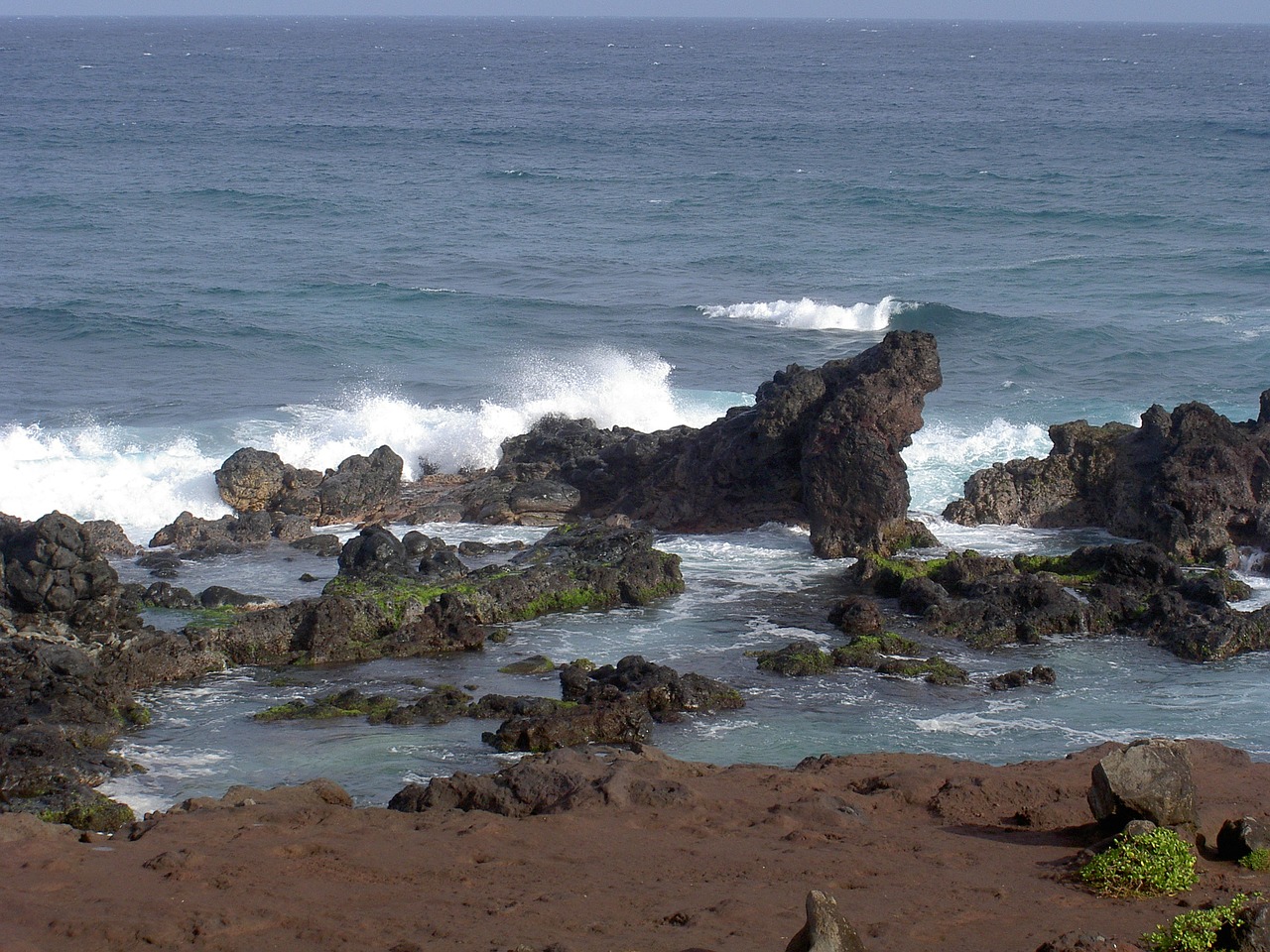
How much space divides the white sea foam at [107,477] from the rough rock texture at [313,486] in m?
0.64

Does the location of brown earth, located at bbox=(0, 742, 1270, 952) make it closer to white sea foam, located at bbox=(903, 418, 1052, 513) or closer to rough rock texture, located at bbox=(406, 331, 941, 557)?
rough rock texture, located at bbox=(406, 331, 941, 557)

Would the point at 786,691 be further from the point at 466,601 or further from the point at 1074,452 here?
the point at 1074,452

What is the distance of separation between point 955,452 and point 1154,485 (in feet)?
21.8

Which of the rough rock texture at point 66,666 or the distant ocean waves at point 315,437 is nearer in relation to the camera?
the rough rock texture at point 66,666

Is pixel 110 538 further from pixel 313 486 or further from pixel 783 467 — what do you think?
pixel 783 467

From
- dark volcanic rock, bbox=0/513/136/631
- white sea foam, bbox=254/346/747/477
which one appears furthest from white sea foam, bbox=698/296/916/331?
dark volcanic rock, bbox=0/513/136/631

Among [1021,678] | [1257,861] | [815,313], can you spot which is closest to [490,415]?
[815,313]

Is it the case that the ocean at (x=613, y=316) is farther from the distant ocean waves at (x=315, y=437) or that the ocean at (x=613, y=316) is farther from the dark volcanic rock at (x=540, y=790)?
the dark volcanic rock at (x=540, y=790)

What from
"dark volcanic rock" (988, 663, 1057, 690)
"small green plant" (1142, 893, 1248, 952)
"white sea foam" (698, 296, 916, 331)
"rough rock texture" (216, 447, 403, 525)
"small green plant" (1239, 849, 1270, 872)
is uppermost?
"white sea foam" (698, 296, 916, 331)

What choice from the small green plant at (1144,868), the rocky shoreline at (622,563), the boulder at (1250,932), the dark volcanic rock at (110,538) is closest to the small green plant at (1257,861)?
the small green plant at (1144,868)

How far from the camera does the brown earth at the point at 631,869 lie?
30.2 ft

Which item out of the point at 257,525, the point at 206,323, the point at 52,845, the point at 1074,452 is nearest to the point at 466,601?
the point at 257,525

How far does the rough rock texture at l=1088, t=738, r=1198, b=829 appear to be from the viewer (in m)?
10.7

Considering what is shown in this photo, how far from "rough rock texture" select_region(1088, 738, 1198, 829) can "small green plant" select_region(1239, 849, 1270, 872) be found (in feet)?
1.65
